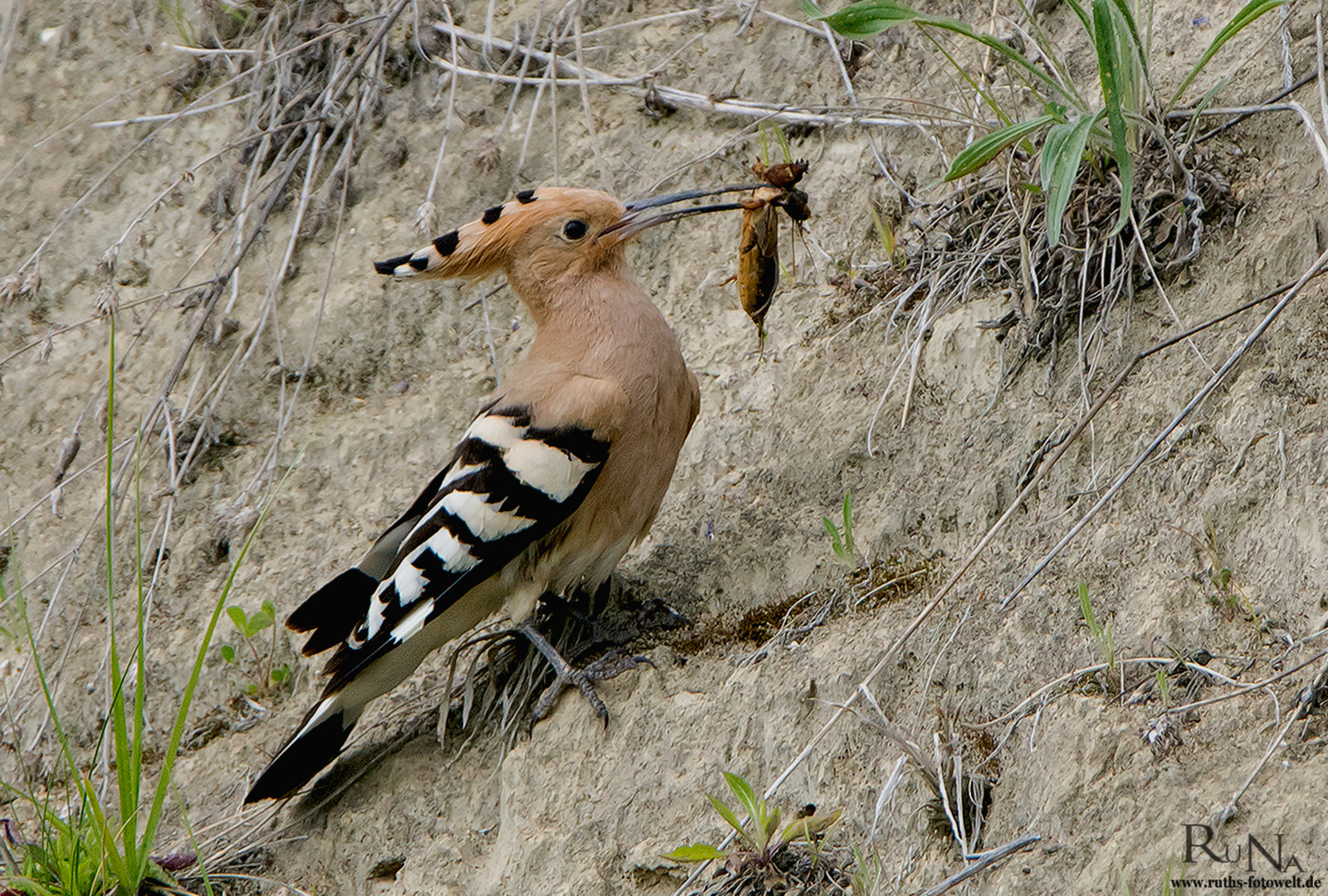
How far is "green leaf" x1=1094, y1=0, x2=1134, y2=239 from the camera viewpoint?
77.1 inches

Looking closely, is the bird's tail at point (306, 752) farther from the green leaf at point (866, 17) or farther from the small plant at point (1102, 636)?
the green leaf at point (866, 17)

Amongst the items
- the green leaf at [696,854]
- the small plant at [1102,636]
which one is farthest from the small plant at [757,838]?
the small plant at [1102,636]

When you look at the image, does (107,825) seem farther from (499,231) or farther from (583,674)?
(499,231)

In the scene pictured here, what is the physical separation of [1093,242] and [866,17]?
586 millimetres

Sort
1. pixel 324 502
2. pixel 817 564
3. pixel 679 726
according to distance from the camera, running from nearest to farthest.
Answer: pixel 679 726
pixel 817 564
pixel 324 502

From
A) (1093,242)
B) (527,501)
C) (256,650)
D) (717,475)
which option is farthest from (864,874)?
(256,650)

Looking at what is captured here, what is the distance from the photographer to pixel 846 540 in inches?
90.4

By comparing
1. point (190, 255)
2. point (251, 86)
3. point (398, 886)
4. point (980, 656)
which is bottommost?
point (398, 886)

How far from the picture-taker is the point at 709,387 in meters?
2.88

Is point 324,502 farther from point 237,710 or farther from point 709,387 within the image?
point 709,387

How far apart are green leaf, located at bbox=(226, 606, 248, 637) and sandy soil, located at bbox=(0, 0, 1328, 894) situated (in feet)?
0.50

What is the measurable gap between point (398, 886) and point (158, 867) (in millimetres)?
426

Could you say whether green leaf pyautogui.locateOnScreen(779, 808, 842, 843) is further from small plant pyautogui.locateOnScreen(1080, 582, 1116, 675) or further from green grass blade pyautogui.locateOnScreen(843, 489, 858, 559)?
green grass blade pyautogui.locateOnScreen(843, 489, 858, 559)

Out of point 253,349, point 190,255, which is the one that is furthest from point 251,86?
point 253,349
